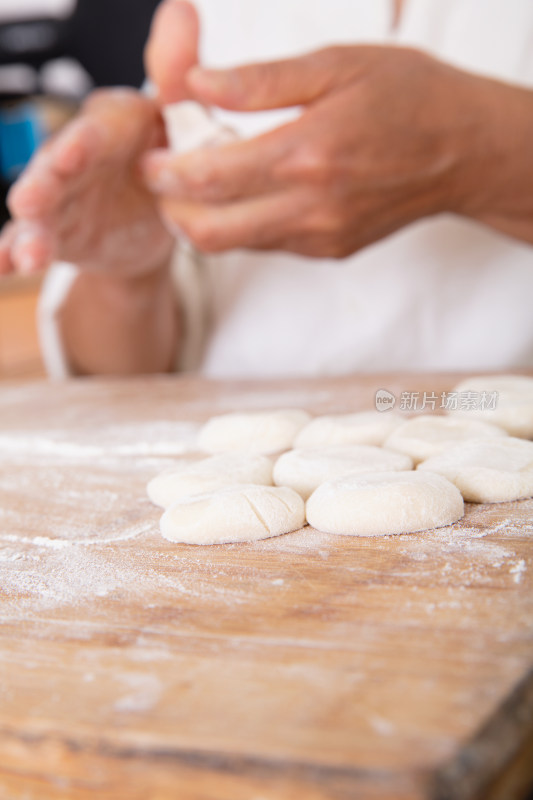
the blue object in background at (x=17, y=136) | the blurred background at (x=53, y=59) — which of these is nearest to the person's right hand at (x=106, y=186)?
the blurred background at (x=53, y=59)

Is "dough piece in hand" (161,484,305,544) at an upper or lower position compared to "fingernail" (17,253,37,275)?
lower

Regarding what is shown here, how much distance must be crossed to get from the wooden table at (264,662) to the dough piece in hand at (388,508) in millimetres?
11

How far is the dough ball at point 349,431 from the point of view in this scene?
0.82 metres

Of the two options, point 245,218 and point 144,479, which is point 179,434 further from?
point 245,218

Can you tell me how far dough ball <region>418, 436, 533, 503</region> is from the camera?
0.64m

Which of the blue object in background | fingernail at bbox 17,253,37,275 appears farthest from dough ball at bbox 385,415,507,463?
the blue object in background

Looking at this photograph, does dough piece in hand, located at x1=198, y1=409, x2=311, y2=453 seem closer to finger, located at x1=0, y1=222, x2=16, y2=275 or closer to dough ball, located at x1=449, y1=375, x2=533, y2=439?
dough ball, located at x1=449, y1=375, x2=533, y2=439

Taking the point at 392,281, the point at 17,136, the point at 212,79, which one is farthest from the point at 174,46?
the point at 17,136

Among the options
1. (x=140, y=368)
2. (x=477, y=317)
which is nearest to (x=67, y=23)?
(x=140, y=368)

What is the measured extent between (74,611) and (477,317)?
1.11m

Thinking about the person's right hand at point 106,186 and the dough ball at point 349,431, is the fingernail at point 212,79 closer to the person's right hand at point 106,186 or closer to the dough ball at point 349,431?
the person's right hand at point 106,186

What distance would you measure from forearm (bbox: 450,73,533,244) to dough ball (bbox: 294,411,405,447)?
1.57 ft

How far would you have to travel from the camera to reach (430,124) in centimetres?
104

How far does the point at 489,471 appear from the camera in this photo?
64cm
